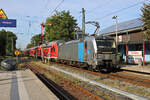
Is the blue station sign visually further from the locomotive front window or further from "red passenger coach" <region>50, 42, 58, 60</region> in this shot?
"red passenger coach" <region>50, 42, 58, 60</region>

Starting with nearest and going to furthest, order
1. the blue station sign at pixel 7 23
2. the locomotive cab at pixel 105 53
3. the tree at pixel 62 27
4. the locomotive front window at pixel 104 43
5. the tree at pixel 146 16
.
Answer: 1. the locomotive cab at pixel 105 53
2. the locomotive front window at pixel 104 43
3. the tree at pixel 146 16
4. the blue station sign at pixel 7 23
5. the tree at pixel 62 27

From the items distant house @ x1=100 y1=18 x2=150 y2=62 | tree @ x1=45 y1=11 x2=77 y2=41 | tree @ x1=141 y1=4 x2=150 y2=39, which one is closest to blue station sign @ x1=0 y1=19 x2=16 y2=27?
tree @ x1=141 y1=4 x2=150 y2=39

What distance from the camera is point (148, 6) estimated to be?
15.0 m

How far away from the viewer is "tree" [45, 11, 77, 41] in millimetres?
39438

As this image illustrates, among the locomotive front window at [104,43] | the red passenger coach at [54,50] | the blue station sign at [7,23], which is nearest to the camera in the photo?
the locomotive front window at [104,43]

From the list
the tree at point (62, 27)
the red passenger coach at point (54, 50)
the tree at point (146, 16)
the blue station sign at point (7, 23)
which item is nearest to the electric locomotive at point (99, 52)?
the tree at point (146, 16)

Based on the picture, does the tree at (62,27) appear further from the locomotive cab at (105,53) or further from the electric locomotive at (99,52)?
the locomotive cab at (105,53)

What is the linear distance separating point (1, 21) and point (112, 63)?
33.6 feet

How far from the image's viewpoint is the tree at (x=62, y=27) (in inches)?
1553

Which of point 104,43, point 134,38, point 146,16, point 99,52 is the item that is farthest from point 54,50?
point 146,16

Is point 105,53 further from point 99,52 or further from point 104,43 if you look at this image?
point 104,43

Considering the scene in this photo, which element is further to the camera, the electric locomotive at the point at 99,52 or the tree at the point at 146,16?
the tree at the point at 146,16

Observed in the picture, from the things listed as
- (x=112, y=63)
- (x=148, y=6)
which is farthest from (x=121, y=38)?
(x=112, y=63)

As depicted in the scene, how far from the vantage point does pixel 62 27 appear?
40.3 metres
